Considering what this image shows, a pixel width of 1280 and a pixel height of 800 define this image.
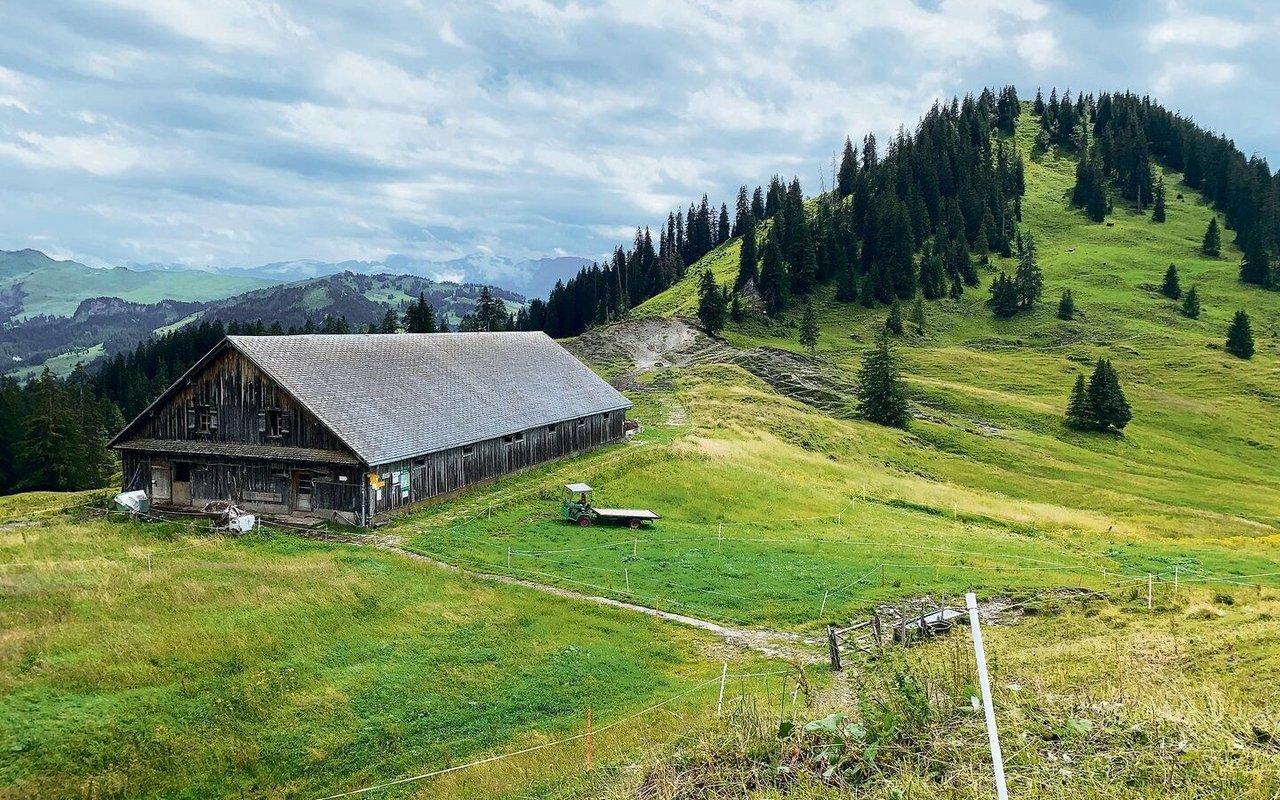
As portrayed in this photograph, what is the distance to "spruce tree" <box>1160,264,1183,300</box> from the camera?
390 ft

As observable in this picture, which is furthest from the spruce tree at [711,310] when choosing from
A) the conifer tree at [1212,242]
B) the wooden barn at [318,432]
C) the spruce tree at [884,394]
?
the conifer tree at [1212,242]

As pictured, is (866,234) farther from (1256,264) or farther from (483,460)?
(483,460)

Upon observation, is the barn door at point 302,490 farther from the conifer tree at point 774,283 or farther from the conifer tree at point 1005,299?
the conifer tree at point 1005,299

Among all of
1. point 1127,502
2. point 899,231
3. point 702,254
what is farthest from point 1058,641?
point 702,254

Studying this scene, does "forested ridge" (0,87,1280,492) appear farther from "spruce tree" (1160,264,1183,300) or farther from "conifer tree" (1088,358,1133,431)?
"conifer tree" (1088,358,1133,431)

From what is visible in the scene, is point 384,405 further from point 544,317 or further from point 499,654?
point 544,317

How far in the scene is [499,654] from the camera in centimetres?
1883

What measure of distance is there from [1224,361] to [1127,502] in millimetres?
59142

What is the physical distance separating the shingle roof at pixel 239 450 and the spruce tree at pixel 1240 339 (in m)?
115

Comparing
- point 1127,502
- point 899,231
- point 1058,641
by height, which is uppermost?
point 899,231

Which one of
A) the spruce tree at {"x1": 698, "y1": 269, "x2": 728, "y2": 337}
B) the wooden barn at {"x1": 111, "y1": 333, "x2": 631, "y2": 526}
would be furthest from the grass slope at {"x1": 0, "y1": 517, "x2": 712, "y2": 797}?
the spruce tree at {"x1": 698, "y1": 269, "x2": 728, "y2": 337}

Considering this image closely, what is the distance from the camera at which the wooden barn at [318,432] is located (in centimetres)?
3200

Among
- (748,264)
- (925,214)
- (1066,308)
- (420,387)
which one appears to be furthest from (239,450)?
(925,214)

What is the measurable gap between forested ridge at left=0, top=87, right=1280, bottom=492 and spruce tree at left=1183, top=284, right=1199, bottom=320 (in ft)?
0.62
